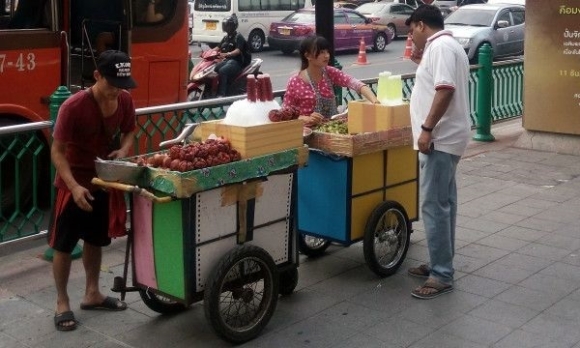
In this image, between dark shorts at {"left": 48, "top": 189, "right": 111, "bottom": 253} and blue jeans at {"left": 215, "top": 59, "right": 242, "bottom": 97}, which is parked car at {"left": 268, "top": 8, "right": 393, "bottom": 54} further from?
dark shorts at {"left": 48, "top": 189, "right": 111, "bottom": 253}

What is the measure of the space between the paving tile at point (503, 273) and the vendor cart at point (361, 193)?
0.57 metres

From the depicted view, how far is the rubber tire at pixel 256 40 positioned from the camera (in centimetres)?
2667

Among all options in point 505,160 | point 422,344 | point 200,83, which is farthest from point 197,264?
point 200,83

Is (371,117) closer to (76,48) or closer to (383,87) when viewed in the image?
(383,87)

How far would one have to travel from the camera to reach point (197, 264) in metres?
4.57

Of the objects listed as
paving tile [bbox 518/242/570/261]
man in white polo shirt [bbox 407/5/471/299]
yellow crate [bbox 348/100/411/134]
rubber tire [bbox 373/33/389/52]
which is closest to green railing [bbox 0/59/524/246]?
yellow crate [bbox 348/100/411/134]

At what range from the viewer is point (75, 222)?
494 centimetres

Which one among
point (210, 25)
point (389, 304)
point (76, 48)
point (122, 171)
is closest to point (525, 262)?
point (389, 304)

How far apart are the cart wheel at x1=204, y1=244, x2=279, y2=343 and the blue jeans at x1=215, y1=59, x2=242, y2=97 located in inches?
362

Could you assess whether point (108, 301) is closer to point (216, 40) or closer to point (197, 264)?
point (197, 264)

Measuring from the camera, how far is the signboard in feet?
31.8

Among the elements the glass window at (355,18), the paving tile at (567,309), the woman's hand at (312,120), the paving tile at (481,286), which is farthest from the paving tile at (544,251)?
the glass window at (355,18)

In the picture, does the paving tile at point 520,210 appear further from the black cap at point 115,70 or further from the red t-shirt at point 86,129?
the black cap at point 115,70

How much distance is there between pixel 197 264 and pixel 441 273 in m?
1.74
